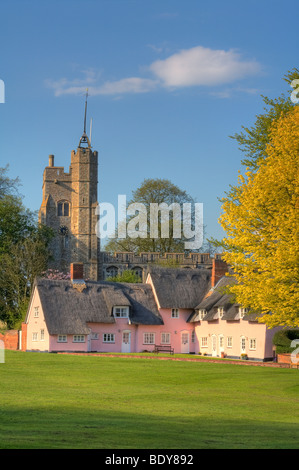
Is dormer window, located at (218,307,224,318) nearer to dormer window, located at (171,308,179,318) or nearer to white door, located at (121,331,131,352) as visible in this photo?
dormer window, located at (171,308,179,318)

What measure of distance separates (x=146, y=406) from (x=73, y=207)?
96569 mm

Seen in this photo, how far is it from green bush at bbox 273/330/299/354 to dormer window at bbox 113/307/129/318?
16943 millimetres

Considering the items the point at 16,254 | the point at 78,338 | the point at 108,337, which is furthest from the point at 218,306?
the point at 16,254

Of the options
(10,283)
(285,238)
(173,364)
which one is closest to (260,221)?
(285,238)

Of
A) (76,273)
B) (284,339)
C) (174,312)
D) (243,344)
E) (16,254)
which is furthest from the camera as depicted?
(16,254)

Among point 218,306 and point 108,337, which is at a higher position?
point 218,306

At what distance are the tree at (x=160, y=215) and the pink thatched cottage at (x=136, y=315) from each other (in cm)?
3043

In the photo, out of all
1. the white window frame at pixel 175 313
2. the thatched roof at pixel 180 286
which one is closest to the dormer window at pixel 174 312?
the white window frame at pixel 175 313

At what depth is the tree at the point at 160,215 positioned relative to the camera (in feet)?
328

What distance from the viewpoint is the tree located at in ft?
328

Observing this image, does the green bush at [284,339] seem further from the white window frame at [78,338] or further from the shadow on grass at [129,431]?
the shadow on grass at [129,431]

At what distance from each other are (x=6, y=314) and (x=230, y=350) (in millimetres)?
26520

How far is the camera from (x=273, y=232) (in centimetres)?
2958

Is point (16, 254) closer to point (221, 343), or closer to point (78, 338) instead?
point (78, 338)
